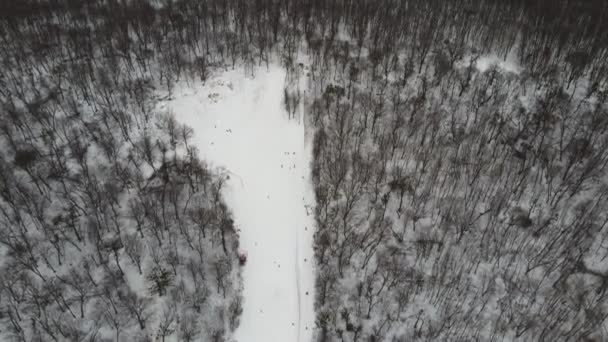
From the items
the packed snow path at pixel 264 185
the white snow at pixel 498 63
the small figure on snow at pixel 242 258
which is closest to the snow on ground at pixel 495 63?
the white snow at pixel 498 63

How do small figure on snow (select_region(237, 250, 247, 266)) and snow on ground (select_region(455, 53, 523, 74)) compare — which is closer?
small figure on snow (select_region(237, 250, 247, 266))

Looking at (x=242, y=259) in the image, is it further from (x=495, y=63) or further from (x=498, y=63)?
(x=498, y=63)

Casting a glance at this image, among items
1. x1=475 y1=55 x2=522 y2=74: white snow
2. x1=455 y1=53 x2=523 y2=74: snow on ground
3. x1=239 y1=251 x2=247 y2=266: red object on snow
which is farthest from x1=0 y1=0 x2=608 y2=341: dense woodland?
x1=475 y1=55 x2=522 y2=74: white snow

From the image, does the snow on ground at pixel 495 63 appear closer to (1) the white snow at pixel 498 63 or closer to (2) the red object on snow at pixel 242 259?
(1) the white snow at pixel 498 63

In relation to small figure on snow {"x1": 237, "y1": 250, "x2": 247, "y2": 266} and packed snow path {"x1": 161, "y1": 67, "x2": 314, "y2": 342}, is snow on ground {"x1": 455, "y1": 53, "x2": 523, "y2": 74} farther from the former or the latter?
small figure on snow {"x1": 237, "y1": 250, "x2": 247, "y2": 266}

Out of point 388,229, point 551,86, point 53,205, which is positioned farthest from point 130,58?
point 551,86

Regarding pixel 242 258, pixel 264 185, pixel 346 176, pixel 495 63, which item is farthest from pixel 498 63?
pixel 242 258

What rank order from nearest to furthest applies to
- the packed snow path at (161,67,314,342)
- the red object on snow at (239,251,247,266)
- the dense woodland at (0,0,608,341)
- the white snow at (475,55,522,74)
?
the dense woodland at (0,0,608,341)
the packed snow path at (161,67,314,342)
the red object on snow at (239,251,247,266)
the white snow at (475,55,522,74)

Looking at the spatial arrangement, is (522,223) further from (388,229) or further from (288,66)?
(288,66)
